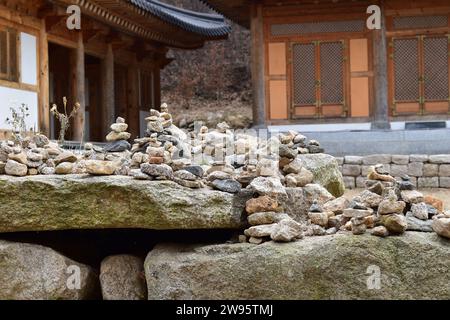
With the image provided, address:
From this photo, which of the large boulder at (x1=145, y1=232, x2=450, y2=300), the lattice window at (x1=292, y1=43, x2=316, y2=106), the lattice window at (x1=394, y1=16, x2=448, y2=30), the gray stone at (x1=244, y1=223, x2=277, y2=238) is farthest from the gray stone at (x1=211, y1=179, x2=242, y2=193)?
the lattice window at (x1=394, y1=16, x2=448, y2=30)

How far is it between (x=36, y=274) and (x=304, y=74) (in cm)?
1052

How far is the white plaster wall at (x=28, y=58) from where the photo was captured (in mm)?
13508

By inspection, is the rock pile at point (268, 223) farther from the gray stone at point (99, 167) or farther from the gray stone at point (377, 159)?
the gray stone at point (377, 159)

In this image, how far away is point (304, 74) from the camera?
1588cm

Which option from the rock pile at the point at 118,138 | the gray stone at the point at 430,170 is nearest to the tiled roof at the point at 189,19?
the gray stone at the point at 430,170

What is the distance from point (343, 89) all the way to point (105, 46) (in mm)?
6076

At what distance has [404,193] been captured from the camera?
6.39 metres

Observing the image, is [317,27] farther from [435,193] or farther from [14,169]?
[14,169]

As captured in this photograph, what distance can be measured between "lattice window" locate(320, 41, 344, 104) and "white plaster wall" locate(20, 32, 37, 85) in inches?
244

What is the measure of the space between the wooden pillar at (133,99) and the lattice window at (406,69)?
7731mm

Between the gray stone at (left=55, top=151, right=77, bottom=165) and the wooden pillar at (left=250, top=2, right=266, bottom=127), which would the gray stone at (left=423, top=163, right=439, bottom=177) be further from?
the gray stone at (left=55, top=151, right=77, bottom=165)
